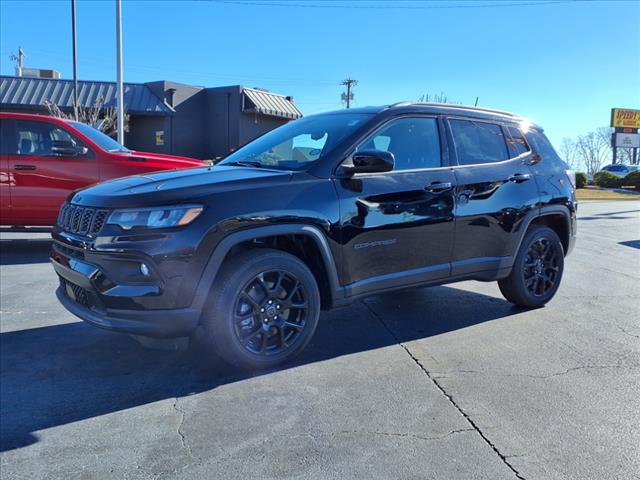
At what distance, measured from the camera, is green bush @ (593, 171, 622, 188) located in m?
35.3

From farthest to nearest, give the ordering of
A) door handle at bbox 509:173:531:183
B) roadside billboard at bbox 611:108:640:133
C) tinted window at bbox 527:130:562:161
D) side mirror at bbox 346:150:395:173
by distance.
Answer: roadside billboard at bbox 611:108:640:133, tinted window at bbox 527:130:562:161, door handle at bbox 509:173:531:183, side mirror at bbox 346:150:395:173

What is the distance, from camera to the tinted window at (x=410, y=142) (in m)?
4.34

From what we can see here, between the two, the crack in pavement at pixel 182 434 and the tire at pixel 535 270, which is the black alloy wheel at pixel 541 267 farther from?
the crack in pavement at pixel 182 434

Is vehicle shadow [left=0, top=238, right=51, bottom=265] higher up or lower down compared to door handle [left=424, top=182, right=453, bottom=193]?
lower down

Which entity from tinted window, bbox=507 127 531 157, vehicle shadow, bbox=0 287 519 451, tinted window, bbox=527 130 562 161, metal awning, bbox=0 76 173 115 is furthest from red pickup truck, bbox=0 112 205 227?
metal awning, bbox=0 76 173 115

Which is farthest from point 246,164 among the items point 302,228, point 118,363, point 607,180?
point 607,180

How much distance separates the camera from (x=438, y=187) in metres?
4.43

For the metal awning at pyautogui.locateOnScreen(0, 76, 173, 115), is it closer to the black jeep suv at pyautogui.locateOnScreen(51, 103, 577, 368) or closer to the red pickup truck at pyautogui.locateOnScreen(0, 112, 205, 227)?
the red pickup truck at pyautogui.locateOnScreen(0, 112, 205, 227)

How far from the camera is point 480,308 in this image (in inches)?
218

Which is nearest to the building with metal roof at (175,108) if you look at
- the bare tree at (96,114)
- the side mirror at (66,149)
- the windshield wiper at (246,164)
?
the bare tree at (96,114)

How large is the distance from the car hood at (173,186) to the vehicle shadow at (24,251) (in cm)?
437

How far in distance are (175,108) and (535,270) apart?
96.6 ft

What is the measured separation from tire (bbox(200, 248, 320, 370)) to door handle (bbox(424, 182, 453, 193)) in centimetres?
127

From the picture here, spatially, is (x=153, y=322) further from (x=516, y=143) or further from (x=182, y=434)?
(x=516, y=143)
